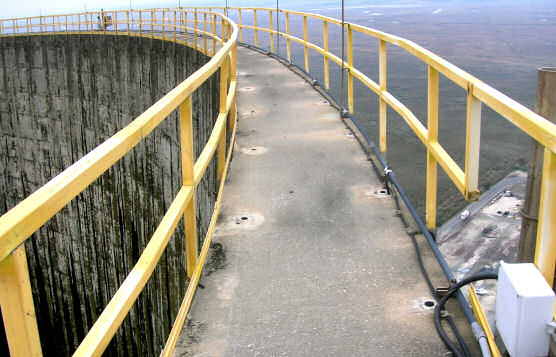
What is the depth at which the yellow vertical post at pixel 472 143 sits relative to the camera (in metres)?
2.84

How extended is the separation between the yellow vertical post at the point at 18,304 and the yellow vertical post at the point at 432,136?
270cm

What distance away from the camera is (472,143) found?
294 centimetres

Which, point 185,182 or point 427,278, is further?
point 427,278

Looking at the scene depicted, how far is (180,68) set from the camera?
1400cm

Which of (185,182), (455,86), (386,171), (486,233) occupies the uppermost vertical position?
(185,182)

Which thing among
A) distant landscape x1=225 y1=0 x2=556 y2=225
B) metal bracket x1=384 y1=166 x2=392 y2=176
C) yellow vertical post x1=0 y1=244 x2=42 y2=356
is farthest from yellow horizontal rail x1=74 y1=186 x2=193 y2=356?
distant landscape x1=225 y1=0 x2=556 y2=225

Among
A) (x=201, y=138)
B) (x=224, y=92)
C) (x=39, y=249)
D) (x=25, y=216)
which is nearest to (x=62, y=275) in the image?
(x=39, y=249)

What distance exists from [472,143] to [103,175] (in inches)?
540

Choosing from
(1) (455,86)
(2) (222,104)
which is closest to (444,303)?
(2) (222,104)

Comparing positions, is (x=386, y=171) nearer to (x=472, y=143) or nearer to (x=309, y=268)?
(x=309, y=268)

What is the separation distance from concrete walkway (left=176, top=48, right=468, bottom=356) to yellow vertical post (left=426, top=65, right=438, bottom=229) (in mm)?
260

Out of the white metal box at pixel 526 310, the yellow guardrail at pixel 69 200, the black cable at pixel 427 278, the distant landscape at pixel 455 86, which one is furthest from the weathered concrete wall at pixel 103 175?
the distant landscape at pixel 455 86

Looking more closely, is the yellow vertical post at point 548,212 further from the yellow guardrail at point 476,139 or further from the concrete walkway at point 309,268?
the concrete walkway at point 309,268

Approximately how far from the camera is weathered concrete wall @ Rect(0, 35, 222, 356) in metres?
11.2
